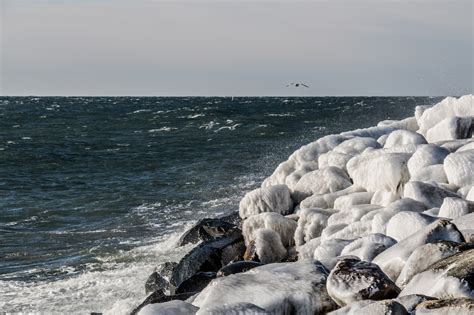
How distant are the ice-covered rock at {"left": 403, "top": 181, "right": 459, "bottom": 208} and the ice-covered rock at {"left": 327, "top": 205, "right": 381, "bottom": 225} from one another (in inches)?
17.4

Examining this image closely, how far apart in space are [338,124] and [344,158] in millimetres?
24686

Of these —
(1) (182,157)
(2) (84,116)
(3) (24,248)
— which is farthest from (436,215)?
(2) (84,116)

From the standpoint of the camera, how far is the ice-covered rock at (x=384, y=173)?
8.98 m

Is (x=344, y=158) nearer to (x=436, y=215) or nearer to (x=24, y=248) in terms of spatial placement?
(x=436, y=215)

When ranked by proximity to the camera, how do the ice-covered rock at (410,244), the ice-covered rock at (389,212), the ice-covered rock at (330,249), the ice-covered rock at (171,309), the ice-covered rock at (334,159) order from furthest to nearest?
the ice-covered rock at (334,159), the ice-covered rock at (389,212), the ice-covered rock at (330,249), the ice-covered rock at (410,244), the ice-covered rock at (171,309)

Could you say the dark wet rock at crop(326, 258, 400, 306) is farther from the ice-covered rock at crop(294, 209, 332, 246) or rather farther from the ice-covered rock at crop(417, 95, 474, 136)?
the ice-covered rock at crop(417, 95, 474, 136)

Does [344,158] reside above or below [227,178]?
above

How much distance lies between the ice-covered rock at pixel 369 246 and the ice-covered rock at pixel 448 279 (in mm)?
906

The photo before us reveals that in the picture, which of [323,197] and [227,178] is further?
[227,178]

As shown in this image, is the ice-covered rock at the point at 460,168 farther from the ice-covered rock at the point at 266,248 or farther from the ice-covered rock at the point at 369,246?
the ice-covered rock at the point at 369,246

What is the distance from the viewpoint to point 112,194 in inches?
693

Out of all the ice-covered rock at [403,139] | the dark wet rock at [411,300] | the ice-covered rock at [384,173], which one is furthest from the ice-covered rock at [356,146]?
the dark wet rock at [411,300]

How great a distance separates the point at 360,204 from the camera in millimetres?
8945

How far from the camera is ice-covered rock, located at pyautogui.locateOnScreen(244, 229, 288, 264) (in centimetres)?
839
